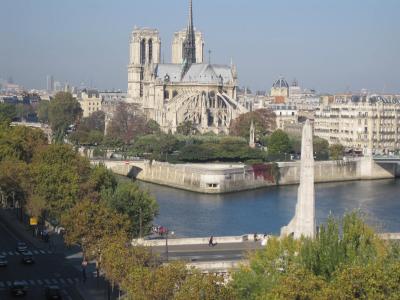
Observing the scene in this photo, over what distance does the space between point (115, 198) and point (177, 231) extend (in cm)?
575

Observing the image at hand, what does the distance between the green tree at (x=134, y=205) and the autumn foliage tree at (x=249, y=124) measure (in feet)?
141

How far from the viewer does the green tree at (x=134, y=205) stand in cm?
2955

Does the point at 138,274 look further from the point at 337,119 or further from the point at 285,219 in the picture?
the point at 337,119

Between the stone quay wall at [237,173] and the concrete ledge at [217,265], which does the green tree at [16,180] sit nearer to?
the concrete ledge at [217,265]

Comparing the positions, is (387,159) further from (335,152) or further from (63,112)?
(63,112)

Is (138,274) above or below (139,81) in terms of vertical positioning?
below

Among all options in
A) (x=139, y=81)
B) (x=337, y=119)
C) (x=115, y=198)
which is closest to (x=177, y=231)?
(x=115, y=198)

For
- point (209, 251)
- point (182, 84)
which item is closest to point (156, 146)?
point (182, 84)

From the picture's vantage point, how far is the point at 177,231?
116 ft

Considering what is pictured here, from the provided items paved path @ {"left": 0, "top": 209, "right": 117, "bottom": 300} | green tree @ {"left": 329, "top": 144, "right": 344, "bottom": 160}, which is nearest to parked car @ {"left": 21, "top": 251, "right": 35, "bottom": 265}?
paved path @ {"left": 0, "top": 209, "right": 117, "bottom": 300}

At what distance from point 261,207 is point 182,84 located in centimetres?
4228

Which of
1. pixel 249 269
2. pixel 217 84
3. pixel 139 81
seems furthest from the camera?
pixel 139 81

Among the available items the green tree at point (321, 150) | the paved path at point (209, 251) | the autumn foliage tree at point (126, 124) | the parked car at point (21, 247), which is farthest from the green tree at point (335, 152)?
the parked car at point (21, 247)

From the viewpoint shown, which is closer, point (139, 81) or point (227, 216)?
point (227, 216)
